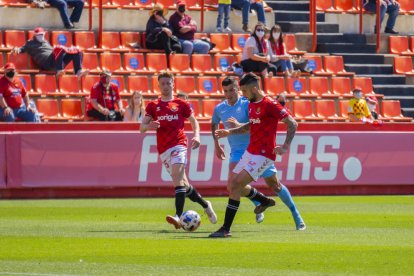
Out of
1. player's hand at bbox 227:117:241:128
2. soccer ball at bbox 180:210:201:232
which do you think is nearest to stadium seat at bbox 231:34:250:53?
player's hand at bbox 227:117:241:128

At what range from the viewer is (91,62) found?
28219 mm

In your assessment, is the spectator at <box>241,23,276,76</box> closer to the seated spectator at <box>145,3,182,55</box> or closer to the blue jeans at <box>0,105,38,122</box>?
the seated spectator at <box>145,3,182,55</box>

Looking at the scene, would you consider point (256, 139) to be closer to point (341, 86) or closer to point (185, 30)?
point (185, 30)

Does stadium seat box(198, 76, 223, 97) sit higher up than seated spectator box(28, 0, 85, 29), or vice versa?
seated spectator box(28, 0, 85, 29)

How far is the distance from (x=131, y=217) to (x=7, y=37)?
10088 millimetres

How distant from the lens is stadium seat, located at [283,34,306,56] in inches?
1248

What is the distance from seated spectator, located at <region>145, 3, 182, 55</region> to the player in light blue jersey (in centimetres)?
1156

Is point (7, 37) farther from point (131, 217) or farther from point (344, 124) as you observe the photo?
point (131, 217)

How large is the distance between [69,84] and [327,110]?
656 cm

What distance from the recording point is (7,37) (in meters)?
27.7

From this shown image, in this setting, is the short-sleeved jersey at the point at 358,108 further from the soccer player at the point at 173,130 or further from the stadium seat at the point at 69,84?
the soccer player at the point at 173,130

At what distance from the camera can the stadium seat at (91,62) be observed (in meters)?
28.1

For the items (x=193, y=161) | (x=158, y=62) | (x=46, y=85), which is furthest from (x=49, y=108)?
(x=193, y=161)

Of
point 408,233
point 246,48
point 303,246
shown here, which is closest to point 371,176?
point 246,48
